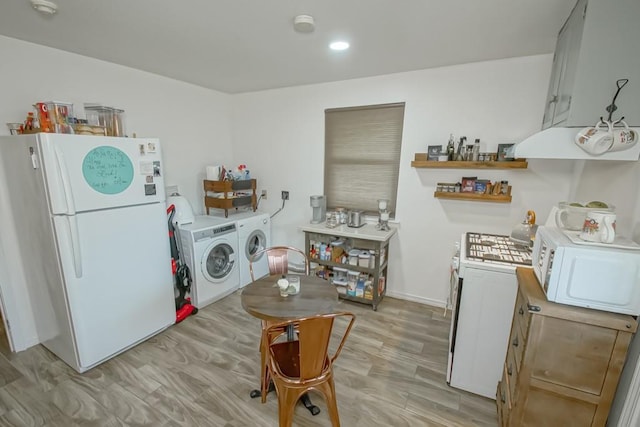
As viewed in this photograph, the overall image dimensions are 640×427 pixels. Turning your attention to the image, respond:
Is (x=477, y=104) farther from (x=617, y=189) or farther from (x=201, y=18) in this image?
(x=201, y=18)

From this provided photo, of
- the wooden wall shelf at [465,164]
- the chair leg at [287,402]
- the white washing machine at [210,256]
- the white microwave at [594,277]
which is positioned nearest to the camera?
the white microwave at [594,277]

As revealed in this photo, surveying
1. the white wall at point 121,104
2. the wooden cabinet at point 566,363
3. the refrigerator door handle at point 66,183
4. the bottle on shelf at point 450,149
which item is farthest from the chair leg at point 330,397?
the white wall at point 121,104

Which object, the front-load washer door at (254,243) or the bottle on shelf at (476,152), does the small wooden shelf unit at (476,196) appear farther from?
the front-load washer door at (254,243)

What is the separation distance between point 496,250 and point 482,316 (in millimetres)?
510

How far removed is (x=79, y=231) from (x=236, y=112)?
8.40 feet

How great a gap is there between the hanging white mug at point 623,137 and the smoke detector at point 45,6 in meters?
3.07

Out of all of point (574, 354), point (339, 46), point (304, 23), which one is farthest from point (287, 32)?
point (574, 354)

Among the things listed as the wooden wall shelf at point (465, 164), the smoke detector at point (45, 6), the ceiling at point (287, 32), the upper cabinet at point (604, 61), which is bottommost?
the wooden wall shelf at point (465, 164)

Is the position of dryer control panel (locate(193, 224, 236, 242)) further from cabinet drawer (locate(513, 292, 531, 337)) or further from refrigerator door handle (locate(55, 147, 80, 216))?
cabinet drawer (locate(513, 292, 531, 337))

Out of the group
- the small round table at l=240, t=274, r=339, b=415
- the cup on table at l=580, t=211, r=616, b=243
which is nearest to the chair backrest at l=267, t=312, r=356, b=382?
the small round table at l=240, t=274, r=339, b=415

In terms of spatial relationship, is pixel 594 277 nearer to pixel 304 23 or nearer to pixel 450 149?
pixel 450 149

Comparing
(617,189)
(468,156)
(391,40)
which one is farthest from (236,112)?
(617,189)

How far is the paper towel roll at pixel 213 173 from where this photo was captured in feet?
11.2

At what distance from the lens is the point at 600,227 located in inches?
46.2
